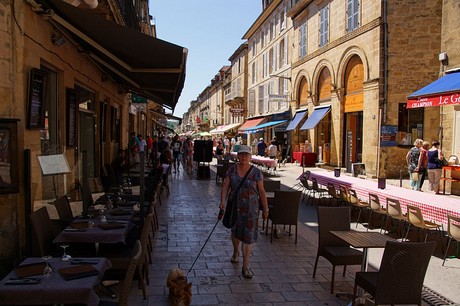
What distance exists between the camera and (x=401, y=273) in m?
3.60

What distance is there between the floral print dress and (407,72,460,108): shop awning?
6.54 meters

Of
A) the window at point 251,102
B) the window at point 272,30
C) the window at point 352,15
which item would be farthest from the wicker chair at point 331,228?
the window at point 251,102

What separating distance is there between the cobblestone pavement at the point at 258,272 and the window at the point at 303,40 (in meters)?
18.7

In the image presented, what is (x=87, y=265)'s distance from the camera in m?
3.31

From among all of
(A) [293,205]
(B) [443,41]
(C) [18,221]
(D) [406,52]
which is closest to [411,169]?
(B) [443,41]

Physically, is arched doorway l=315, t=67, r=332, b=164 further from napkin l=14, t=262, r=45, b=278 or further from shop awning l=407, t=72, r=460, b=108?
napkin l=14, t=262, r=45, b=278

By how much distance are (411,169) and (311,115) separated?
10.5 metres

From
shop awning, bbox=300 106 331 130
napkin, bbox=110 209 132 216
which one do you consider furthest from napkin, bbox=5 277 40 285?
shop awning, bbox=300 106 331 130

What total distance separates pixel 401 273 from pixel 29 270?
10.4ft

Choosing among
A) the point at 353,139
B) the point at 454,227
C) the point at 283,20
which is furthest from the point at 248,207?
the point at 283,20

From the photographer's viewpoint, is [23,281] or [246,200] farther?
[246,200]

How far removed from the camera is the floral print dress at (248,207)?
5035 mm

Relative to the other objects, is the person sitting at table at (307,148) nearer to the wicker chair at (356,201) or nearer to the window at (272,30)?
the window at (272,30)

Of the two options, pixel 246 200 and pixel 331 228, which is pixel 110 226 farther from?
pixel 331 228
